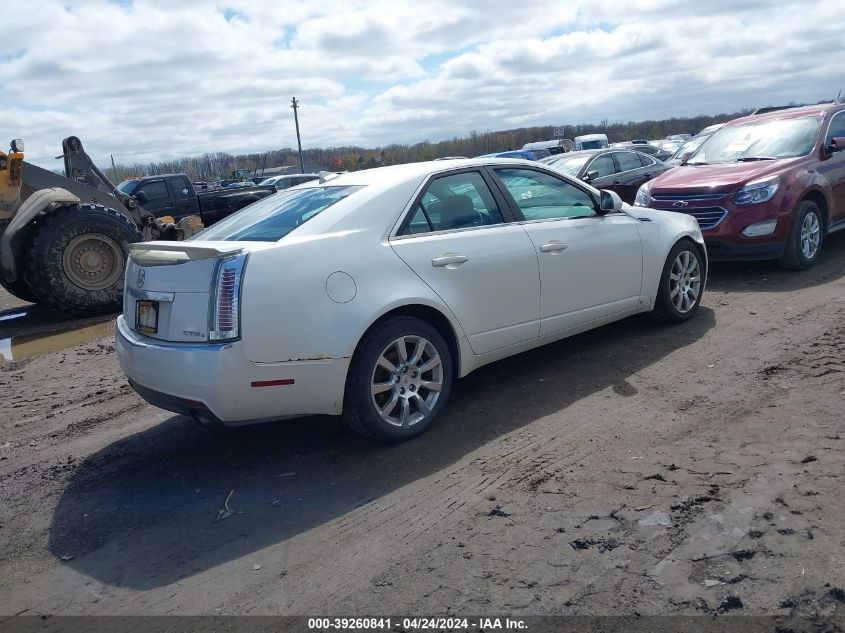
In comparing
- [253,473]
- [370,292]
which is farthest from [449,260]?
[253,473]

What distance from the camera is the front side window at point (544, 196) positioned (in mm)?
5305

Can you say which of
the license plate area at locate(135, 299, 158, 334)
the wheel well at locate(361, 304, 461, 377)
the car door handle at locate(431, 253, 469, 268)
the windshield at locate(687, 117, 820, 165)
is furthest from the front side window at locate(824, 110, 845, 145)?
the license plate area at locate(135, 299, 158, 334)

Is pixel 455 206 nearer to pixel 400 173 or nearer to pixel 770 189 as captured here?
pixel 400 173

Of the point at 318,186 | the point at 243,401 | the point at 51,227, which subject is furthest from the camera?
the point at 51,227

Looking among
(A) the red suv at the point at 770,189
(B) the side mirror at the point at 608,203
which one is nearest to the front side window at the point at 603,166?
(A) the red suv at the point at 770,189

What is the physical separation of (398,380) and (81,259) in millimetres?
6570

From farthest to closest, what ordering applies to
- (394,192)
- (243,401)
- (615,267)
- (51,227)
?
1. (51,227)
2. (615,267)
3. (394,192)
4. (243,401)

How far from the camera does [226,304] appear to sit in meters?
3.82

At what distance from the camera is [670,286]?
6.36 meters

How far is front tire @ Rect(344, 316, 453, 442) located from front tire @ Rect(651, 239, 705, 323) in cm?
254

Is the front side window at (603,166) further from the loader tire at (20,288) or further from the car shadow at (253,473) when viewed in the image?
the loader tire at (20,288)

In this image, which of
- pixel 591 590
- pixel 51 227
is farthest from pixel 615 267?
pixel 51 227

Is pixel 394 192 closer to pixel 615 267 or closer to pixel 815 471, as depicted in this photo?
pixel 615 267

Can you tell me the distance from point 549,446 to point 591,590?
4.62 ft
